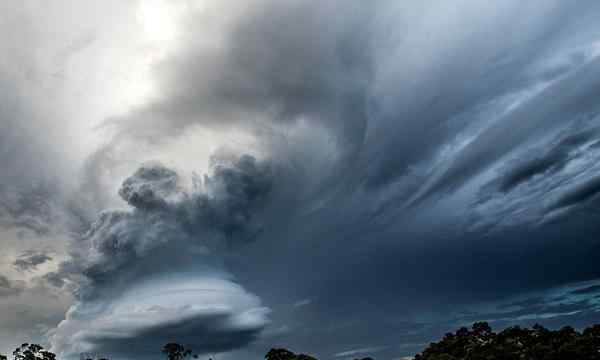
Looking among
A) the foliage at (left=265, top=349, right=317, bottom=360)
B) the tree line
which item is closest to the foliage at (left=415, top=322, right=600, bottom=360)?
the tree line

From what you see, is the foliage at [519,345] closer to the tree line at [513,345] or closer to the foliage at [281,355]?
the tree line at [513,345]

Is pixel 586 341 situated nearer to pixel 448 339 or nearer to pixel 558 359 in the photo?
pixel 558 359

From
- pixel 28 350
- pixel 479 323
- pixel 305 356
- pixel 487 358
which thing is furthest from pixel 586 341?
pixel 28 350

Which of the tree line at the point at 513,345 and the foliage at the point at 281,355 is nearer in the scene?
the tree line at the point at 513,345

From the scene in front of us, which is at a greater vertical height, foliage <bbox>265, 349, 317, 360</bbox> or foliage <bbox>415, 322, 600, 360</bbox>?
foliage <bbox>265, 349, 317, 360</bbox>

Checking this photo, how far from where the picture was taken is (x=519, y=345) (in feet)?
391

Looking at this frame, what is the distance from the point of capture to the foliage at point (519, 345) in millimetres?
97875

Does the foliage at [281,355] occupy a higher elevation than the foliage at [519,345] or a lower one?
higher

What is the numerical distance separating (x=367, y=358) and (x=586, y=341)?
78966 millimetres

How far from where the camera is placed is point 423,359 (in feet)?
429

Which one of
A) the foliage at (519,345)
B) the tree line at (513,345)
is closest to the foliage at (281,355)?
the tree line at (513,345)

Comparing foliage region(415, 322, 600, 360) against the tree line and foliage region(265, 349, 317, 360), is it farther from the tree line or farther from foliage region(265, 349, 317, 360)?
foliage region(265, 349, 317, 360)

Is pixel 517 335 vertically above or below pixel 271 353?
below

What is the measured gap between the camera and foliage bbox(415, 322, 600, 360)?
97875mm
